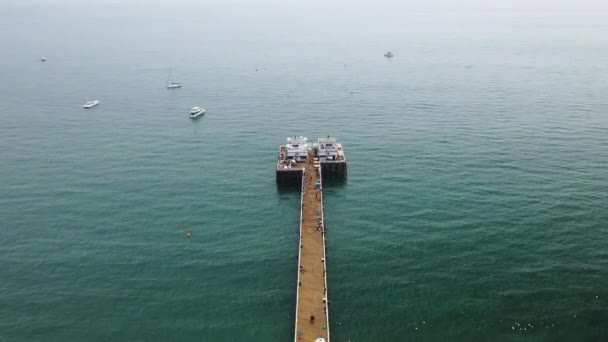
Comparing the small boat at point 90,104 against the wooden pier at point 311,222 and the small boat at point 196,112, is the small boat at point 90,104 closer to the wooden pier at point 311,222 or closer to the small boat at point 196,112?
the small boat at point 196,112

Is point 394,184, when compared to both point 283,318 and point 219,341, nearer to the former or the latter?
point 283,318

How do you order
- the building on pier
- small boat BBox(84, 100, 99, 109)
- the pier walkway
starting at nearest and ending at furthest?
the pier walkway < the building on pier < small boat BBox(84, 100, 99, 109)

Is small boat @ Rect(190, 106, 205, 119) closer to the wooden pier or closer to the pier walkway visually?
the wooden pier

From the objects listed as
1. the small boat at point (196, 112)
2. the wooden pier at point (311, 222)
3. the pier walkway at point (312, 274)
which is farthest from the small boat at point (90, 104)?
the pier walkway at point (312, 274)

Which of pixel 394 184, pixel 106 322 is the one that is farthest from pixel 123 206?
pixel 394 184

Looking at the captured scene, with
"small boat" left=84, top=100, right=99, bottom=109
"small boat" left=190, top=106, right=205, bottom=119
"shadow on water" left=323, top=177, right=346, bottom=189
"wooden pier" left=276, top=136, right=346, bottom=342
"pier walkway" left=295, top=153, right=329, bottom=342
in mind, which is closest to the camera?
"pier walkway" left=295, top=153, right=329, bottom=342

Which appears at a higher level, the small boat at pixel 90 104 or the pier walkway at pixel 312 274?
the small boat at pixel 90 104

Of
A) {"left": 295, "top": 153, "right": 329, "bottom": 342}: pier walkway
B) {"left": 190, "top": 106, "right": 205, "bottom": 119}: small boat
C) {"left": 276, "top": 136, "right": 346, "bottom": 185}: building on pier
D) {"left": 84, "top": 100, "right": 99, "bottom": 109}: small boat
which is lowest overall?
{"left": 295, "top": 153, "right": 329, "bottom": 342}: pier walkway

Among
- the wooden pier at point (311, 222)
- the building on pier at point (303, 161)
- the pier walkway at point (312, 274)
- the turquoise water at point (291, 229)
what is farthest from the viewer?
the building on pier at point (303, 161)

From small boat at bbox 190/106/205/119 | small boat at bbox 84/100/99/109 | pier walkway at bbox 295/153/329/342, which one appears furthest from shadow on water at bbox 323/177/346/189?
small boat at bbox 84/100/99/109
